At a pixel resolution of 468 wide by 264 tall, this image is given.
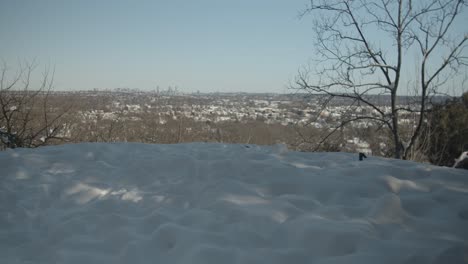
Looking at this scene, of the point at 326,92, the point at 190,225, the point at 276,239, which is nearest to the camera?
the point at 276,239

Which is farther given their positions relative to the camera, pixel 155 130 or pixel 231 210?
pixel 155 130

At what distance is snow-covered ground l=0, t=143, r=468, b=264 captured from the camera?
1.79m

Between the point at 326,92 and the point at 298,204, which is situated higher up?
the point at 326,92

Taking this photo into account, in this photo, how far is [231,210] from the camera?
2312 millimetres

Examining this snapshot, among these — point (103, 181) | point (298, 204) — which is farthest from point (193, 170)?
point (298, 204)

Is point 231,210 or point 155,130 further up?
point 231,210

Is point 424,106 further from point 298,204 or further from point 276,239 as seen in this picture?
point 276,239

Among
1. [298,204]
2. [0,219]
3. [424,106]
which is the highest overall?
[424,106]

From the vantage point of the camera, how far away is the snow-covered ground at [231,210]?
179 centimetres

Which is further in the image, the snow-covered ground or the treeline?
the treeline

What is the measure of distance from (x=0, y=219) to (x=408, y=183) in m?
3.82

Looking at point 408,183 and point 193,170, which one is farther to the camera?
point 193,170

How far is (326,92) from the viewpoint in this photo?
8.16 metres

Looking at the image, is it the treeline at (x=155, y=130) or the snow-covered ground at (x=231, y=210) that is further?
the treeline at (x=155, y=130)
